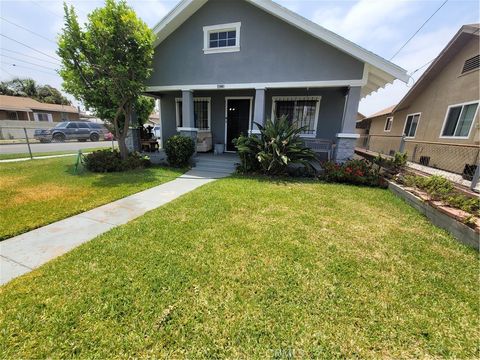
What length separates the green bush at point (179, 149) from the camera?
7530 mm

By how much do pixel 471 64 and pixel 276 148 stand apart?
942 centimetres

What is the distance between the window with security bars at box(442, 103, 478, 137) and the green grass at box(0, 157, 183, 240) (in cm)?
1161

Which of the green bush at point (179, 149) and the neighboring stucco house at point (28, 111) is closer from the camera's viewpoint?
the green bush at point (179, 149)

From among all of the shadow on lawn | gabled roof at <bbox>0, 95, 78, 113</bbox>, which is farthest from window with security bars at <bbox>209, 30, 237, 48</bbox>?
gabled roof at <bbox>0, 95, 78, 113</bbox>

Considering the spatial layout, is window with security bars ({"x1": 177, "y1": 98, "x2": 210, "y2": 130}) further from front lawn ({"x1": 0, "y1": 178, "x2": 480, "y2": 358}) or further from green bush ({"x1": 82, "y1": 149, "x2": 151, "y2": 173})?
front lawn ({"x1": 0, "y1": 178, "x2": 480, "y2": 358})

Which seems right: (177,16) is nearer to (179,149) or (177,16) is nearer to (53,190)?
(179,149)

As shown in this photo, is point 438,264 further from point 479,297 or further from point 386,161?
point 386,161

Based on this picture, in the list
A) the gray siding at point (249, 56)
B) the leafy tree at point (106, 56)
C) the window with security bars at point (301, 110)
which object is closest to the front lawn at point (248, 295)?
the leafy tree at point (106, 56)

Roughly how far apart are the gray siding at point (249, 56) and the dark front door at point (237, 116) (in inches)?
83.3

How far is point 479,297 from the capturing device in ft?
7.23

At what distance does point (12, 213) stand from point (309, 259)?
16.5 feet

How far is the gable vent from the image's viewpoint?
325 inches

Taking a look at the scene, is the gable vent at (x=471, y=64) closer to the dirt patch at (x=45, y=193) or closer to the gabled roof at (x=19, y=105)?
the dirt patch at (x=45, y=193)

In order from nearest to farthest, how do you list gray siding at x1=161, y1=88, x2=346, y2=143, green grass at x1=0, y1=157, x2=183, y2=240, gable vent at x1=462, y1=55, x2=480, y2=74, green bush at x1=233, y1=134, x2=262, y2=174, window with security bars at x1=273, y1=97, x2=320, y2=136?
green grass at x1=0, y1=157, x2=183, y2=240 < green bush at x1=233, y1=134, x2=262, y2=174 < gable vent at x1=462, y1=55, x2=480, y2=74 < gray siding at x1=161, y1=88, x2=346, y2=143 < window with security bars at x1=273, y1=97, x2=320, y2=136
